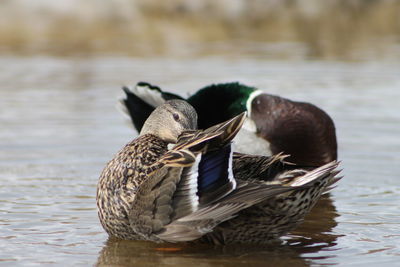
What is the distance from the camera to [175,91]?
1012cm

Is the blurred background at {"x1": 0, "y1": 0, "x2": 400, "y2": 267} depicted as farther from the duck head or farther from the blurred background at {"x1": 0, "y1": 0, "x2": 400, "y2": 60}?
the duck head

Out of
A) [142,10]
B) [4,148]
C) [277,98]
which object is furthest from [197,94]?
[142,10]

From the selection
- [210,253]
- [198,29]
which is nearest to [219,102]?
Result: [210,253]

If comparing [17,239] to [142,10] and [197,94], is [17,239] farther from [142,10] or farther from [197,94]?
[142,10]

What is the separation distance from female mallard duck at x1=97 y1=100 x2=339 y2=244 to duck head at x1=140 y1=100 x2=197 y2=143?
2.5 inches

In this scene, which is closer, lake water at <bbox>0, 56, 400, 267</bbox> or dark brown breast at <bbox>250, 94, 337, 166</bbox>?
lake water at <bbox>0, 56, 400, 267</bbox>

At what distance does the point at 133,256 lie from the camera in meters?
4.54

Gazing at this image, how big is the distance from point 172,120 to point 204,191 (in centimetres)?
76

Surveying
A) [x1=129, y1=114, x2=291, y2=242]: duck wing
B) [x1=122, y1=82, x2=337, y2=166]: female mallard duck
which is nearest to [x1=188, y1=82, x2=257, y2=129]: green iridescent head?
[x1=122, y1=82, x2=337, y2=166]: female mallard duck

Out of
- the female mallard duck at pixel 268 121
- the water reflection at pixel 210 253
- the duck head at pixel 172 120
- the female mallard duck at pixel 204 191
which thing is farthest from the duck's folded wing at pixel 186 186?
the female mallard duck at pixel 268 121

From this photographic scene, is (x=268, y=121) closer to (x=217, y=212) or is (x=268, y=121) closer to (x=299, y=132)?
(x=299, y=132)

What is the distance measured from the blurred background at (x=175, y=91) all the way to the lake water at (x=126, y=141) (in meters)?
0.01

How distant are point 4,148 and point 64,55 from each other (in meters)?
5.87

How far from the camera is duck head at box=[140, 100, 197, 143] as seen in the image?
4.84 metres
